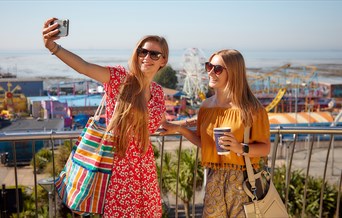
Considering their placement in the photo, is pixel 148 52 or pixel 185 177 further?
pixel 185 177

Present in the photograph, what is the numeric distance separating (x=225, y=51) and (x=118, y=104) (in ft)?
2.52

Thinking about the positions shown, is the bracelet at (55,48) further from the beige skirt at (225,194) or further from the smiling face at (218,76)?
the beige skirt at (225,194)

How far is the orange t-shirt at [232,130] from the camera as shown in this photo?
2678 mm

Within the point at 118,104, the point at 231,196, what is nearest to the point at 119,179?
the point at 118,104

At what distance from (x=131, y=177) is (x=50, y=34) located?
977mm

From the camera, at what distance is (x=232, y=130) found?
2670 millimetres

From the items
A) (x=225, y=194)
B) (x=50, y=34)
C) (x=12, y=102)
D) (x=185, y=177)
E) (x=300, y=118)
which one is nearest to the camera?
(x=50, y=34)

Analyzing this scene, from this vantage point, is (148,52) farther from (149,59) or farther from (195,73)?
(195,73)

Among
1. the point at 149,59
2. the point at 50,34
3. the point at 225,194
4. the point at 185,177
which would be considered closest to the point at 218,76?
the point at 149,59

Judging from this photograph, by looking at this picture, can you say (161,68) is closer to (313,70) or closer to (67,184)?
(67,184)

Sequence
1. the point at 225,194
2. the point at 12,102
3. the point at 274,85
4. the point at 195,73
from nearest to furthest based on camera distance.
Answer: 1. the point at 225,194
2. the point at 195,73
3. the point at 12,102
4. the point at 274,85

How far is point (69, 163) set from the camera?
268 centimetres

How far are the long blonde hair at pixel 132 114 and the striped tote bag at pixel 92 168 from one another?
0.22ft

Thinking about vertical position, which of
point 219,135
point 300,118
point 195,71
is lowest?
point 300,118
